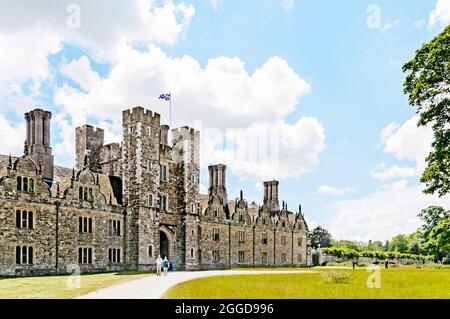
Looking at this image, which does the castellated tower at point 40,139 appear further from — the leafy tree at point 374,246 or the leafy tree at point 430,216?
the leafy tree at point 374,246

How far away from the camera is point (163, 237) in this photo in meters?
50.3

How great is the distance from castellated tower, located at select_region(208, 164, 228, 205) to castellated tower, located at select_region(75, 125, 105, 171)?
20.0m

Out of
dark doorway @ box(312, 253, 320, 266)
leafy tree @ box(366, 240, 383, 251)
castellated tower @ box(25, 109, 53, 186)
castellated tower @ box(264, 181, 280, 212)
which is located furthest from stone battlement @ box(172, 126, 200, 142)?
leafy tree @ box(366, 240, 383, 251)

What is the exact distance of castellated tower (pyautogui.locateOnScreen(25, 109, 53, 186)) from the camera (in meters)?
43.3

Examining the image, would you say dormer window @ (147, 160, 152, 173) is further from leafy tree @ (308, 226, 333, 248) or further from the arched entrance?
leafy tree @ (308, 226, 333, 248)

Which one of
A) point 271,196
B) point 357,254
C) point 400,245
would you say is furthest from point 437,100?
point 400,245

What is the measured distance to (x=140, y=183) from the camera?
44906mm

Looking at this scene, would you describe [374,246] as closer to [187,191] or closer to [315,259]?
[315,259]

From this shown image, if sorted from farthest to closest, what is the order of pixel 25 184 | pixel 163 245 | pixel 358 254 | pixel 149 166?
pixel 358 254
pixel 163 245
pixel 149 166
pixel 25 184

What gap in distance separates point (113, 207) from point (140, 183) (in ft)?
10.2

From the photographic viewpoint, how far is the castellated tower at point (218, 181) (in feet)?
222
